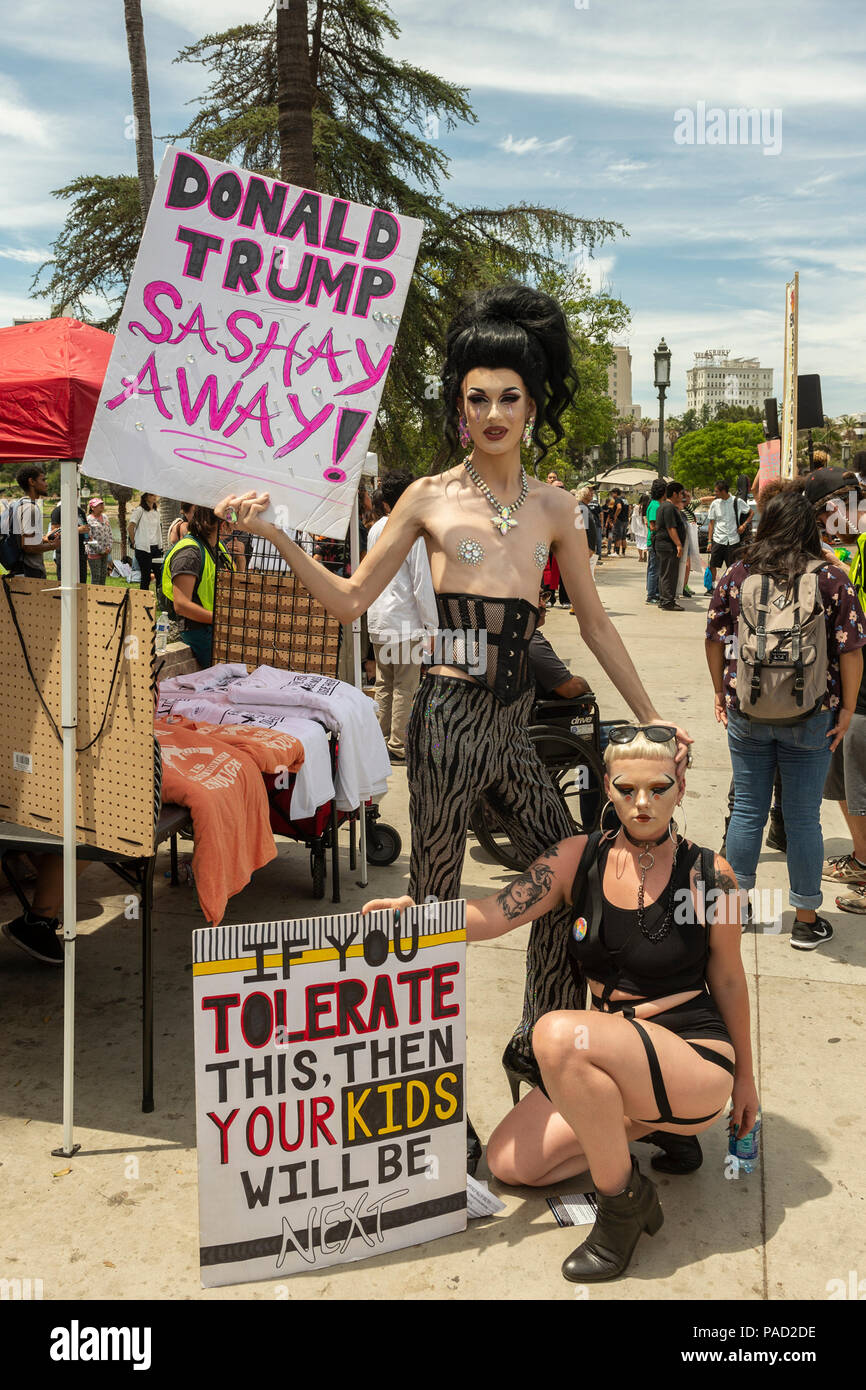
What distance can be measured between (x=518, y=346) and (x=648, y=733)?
41.7 inches

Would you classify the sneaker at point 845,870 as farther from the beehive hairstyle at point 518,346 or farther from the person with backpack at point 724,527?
the person with backpack at point 724,527

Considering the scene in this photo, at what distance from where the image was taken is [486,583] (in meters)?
2.89

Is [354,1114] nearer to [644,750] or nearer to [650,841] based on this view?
[650,841]

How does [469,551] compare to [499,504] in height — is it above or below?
below

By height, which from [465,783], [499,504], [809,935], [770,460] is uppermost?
[770,460]

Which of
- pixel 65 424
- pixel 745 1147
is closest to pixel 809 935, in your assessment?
pixel 745 1147

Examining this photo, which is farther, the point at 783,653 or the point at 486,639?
the point at 783,653

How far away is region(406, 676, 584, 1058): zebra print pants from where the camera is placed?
9.45 feet

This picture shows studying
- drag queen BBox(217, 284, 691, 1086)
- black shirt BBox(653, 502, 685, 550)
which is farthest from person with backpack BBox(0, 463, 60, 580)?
black shirt BBox(653, 502, 685, 550)

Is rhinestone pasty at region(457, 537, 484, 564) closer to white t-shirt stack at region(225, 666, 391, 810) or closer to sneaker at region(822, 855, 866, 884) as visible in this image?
white t-shirt stack at region(225, 666, 391, 810)

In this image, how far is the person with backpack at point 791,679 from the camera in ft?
14.1

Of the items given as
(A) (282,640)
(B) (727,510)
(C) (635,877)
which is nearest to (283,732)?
(A) (282,640)

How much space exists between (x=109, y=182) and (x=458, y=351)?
15.0m

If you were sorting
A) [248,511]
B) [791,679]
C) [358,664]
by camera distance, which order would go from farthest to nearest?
[358,664], [791,679], [248,511]
